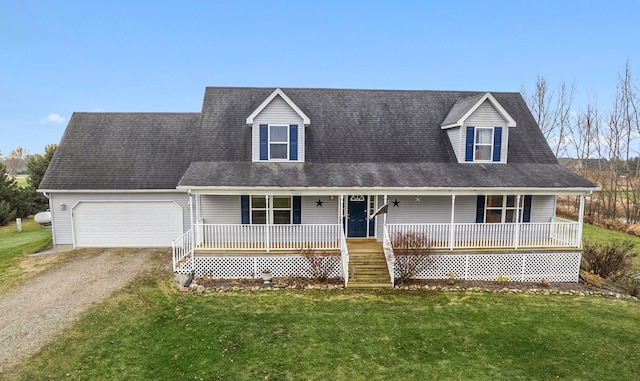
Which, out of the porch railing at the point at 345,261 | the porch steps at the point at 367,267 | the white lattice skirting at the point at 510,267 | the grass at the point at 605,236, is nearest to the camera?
the porch railing at the point at 345,261

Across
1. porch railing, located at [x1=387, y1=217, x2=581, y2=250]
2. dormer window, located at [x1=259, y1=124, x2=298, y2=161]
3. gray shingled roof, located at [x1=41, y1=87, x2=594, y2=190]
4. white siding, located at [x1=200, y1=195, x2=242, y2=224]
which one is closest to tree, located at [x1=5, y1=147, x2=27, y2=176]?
gray shingled roof, located at [x1=41, y1=87, x2=594, y2=190]

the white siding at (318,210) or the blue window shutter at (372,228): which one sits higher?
the white siding at (318,210)

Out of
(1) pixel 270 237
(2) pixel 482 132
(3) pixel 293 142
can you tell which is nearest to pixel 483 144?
(2) pixel 482 132

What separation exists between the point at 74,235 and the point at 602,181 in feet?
139

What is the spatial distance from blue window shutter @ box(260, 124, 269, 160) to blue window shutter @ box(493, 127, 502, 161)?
32.7 ft

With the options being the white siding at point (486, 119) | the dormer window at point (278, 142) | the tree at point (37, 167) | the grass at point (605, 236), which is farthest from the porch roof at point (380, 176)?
the tree at point (37, 167)

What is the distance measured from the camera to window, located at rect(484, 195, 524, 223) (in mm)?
14484

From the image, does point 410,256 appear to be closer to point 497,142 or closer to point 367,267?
point 367,267

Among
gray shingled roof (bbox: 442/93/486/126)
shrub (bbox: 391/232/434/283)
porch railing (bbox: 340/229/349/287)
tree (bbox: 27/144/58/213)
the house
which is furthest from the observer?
tree (bbox: 27/144/58/213)

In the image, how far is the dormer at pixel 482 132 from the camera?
584 inches

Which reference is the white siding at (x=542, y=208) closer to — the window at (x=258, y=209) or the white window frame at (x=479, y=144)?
the white window frame at (x=479, y=144)

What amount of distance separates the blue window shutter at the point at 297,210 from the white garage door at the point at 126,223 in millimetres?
5933

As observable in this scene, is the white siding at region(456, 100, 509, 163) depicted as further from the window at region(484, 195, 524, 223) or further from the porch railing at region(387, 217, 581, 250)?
the porch railing at region(387, 217, 581, 250)

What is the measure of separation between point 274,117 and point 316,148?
2.31m
